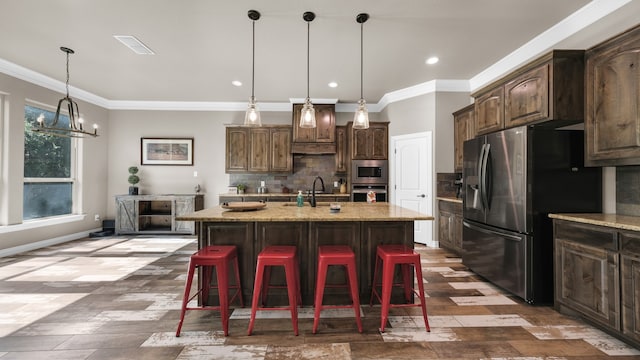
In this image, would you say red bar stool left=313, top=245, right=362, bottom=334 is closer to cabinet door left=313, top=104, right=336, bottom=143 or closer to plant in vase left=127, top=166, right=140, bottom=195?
cabinet door left=313, top=104, right=336, bottom=143

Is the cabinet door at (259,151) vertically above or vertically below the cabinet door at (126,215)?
above

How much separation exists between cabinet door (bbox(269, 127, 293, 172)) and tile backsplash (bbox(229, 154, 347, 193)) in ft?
0.98

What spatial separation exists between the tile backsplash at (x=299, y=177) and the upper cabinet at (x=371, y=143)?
2.42ft

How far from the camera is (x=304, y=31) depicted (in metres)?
3.22

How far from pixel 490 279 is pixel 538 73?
2131mm

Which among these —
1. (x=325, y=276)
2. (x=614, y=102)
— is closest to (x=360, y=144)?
(x=614, y=102)

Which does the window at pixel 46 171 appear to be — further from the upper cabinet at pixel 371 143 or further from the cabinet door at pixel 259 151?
the upper cabinet at pixel 371 143

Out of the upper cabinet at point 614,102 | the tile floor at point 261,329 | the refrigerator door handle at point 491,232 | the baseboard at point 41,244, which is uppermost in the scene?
the upper cabinet at point 614,102

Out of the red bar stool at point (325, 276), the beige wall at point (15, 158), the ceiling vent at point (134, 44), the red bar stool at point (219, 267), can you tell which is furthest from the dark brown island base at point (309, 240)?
the beige wall at point (15, 158)

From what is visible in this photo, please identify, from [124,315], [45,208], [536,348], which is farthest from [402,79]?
[45,208]

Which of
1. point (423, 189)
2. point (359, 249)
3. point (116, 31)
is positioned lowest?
point (359, 249)

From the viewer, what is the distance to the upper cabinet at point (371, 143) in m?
5.58

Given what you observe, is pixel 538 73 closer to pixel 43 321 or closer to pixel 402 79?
pixel 402 79

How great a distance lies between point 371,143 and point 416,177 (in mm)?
1097
